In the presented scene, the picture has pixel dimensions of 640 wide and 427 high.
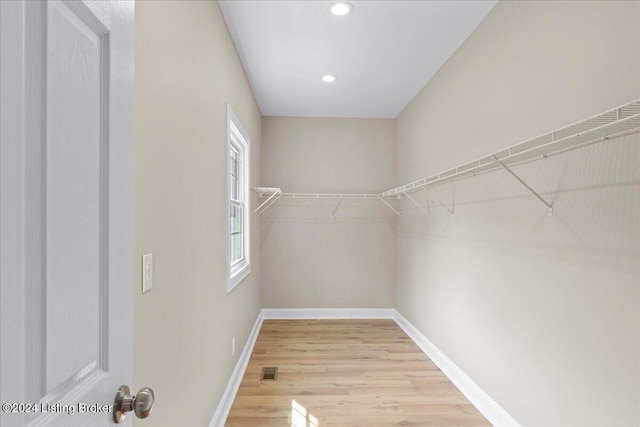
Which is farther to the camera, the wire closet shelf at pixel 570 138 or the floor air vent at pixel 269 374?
the floor air vent at pixel 269 374

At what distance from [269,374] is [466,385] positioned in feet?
4.92

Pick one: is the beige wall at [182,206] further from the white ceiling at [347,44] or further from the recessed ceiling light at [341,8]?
the recessed ceiling light at [341,8]

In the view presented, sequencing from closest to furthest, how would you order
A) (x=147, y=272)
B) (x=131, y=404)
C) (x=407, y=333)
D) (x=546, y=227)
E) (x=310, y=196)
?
(x=131, y=404) → (x=147, y=272) → (x=546, y=227) → (x=407, y=333) → (x=310, y=196)

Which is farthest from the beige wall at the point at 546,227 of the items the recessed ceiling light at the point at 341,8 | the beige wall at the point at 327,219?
the beige wall at the point at 327,219

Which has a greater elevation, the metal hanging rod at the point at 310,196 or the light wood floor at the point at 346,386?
the metal hanging rod at the point at 310,196

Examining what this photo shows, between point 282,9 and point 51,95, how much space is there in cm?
203

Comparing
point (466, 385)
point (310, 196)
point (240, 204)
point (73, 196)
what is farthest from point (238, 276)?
point (73, 196)

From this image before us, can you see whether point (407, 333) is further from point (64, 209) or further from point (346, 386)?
point (64, 209)

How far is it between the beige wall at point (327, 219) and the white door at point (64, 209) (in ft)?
11.6

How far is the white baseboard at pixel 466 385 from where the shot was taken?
2.03m

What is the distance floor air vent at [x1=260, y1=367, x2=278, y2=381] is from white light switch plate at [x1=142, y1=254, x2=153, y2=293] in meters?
1.84

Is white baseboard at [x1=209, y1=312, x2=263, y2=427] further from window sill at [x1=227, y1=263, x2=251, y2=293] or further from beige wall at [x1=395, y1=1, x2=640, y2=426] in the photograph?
beige wall at [x1=395, y1=1, x2=640, y2=426]

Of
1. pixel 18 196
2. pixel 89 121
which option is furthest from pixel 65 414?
pixel 89 121

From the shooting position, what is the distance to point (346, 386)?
2539 mm
